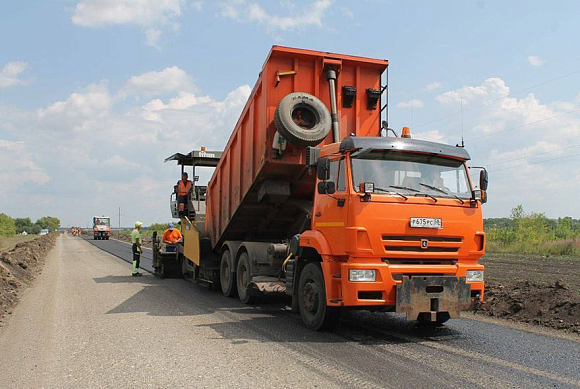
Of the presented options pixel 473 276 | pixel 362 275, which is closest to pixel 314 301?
pixel 362 275

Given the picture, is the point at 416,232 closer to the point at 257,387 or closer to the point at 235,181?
the point at 257,387

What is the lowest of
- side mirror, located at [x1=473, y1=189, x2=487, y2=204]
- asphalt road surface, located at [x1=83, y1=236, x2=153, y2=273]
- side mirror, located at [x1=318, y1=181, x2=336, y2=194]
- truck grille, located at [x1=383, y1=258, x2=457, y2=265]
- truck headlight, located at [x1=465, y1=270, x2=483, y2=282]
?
asphalt road surface, located at [x1=83, y1=236, x2=153, y2=273]

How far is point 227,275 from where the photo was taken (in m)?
10.9

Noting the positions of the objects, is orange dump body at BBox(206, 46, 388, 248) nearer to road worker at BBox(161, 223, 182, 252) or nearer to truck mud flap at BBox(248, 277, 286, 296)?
truck mud flap at BBox(248, 277, 286, 296)

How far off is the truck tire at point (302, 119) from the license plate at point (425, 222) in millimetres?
2281

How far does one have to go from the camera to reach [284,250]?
902 cm

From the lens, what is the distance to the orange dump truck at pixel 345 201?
20.7ft

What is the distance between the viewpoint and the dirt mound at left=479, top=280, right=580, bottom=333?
7.65 metres

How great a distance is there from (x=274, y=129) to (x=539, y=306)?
5152mm

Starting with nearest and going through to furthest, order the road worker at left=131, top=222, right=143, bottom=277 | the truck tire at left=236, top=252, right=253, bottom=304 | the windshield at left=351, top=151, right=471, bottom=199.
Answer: the windshield at left=351, top=151, right=471, bottom=199, the truck tire at left=236, top=252, right=253, bottom=304, the road worker at left=131, top=222, right=143, bottom=277

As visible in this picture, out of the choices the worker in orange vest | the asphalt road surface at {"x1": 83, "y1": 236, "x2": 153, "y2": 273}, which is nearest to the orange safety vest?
the worker in orange vest

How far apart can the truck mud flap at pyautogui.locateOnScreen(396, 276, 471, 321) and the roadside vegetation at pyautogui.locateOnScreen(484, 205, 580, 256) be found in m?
22.7

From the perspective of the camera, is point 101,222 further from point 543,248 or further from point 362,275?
point 362,275

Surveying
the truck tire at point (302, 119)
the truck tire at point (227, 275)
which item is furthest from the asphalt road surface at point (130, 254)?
the truck tire at point (302, 119)
